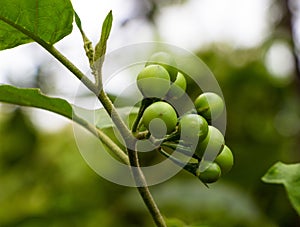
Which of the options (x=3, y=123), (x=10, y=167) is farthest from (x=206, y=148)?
(x=3, y=123)

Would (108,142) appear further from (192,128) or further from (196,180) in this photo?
(196,180)

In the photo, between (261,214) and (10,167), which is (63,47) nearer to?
(10,167)

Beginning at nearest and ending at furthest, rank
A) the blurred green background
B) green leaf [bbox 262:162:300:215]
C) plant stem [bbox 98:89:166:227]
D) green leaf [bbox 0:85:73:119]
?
plant stem [bbox 98:89:166:227]
green leaf [bbox 0:85:73:119]
green leaf [bbox 262:162:300:215]
the blurred green background

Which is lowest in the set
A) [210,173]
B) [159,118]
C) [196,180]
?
[196,180]

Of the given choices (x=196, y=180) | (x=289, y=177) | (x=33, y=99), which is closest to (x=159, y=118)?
(x=33, y=99)

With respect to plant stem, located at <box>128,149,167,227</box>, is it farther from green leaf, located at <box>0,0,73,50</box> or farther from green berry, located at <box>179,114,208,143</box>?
green leaf, located at <box>0,0,73,50</box>

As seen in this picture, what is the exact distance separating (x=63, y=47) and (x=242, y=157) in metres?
0.89

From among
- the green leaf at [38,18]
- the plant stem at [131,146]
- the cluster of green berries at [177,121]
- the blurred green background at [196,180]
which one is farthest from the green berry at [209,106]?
the blurred green background at [196,180]

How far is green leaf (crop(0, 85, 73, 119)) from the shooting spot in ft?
2.85

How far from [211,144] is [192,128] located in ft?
0.16

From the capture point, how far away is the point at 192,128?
2.54 ft

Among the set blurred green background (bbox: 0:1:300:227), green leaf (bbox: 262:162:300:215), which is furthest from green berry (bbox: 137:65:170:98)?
blurred green background (bbox: 0:1:300:227)

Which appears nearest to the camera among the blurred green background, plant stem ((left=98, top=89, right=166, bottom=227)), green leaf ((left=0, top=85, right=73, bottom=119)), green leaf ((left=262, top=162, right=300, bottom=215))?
Result: plant stem ((left=98, top=89, right=166, bottom=227))

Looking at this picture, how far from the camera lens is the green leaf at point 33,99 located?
868 mm
